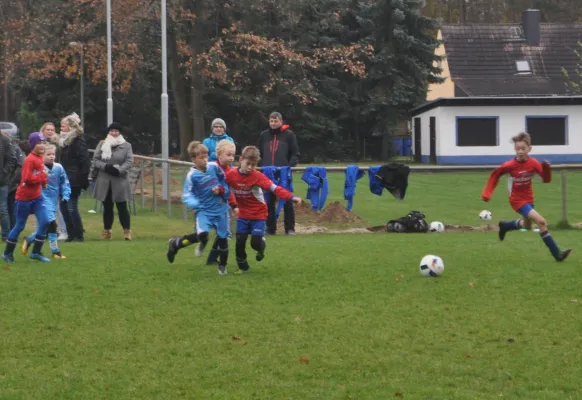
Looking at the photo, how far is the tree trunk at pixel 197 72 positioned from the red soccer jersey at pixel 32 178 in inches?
1242

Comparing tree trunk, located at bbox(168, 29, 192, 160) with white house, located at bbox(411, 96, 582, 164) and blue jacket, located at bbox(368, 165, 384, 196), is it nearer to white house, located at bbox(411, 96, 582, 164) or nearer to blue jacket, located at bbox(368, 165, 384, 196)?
white house, located at bbox(411, 96, 582, 164)

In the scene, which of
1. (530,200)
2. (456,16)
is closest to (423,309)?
(530,200)

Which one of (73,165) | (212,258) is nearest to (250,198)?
(212,258)

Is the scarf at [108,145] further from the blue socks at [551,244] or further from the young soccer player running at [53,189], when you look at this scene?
the blue socks at [551,244]

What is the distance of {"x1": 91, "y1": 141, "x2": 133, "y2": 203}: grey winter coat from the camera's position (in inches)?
714

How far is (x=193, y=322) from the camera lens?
9.70 meters

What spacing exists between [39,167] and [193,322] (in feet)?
17.9

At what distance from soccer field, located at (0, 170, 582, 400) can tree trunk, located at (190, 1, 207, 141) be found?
103 feet

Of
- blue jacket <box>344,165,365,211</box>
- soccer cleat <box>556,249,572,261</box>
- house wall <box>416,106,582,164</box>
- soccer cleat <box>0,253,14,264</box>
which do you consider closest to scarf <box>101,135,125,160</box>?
soccer cleat <box>0,253,14,264</box>

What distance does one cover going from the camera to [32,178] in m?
14.3

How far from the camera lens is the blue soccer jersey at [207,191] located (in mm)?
13109

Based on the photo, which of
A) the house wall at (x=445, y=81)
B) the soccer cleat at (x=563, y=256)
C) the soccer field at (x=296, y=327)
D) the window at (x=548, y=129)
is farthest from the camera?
the house wall at (x=445, y=81)

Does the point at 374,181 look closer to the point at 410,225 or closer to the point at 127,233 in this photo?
the point at 410,225

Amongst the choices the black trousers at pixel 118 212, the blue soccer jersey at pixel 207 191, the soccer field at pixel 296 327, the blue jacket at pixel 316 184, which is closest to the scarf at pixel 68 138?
the black trousers at pixel 118 212
